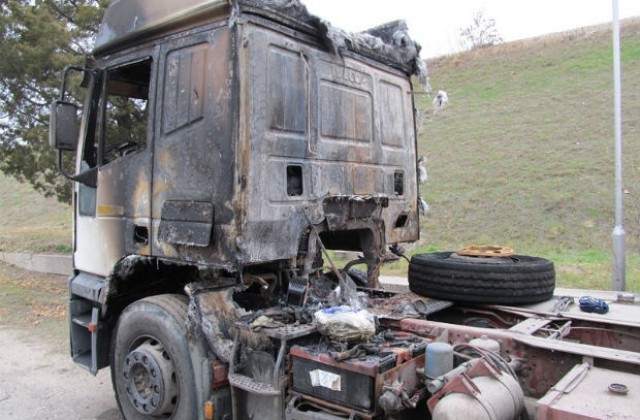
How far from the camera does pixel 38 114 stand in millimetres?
10969

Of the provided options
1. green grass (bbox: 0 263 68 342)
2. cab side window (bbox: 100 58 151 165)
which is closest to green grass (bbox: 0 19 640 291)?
green grass (bbox: 0 263 68 342)

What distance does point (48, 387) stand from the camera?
5777 mm

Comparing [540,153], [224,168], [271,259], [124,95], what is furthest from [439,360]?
[540,153]

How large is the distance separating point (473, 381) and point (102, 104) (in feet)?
12.1

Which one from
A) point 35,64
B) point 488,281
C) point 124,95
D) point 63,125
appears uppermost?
point 35,64

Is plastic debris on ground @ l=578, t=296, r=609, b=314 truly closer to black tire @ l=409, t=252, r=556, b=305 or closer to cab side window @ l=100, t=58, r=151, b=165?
black tire @ l=409, t=252, r=556, b=305

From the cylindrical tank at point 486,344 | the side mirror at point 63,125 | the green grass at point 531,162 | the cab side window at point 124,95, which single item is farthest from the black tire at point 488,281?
the green grass at point 531,162

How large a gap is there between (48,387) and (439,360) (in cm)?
460

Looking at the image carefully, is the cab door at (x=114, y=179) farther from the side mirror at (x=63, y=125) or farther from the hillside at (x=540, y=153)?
the hillside at (x=540, y=153)

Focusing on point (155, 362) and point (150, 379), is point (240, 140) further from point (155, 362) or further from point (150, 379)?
point (150, 379)

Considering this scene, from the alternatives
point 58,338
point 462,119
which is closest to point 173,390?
point 58,338

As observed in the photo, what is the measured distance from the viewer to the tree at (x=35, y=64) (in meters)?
10.1

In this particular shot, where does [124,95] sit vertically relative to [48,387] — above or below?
above

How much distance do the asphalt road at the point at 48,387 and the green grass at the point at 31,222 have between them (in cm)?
665
